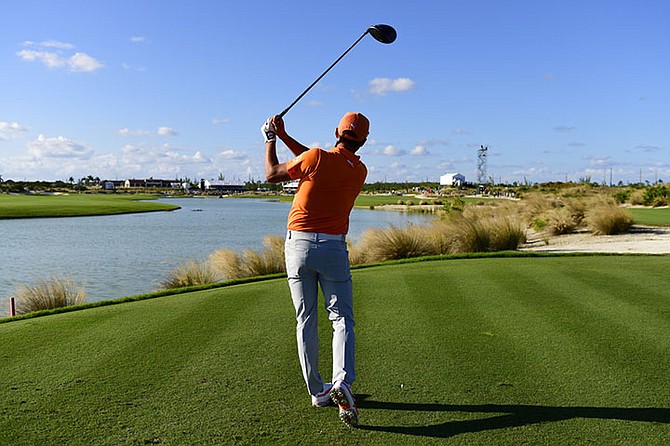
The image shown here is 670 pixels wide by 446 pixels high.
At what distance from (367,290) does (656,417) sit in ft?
16.0

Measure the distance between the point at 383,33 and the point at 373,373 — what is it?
10.5 ft

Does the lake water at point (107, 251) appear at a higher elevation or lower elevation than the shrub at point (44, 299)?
lower

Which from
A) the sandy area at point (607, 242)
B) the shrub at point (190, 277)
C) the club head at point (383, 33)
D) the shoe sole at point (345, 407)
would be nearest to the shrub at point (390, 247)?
the sandy area at point (607, 242)

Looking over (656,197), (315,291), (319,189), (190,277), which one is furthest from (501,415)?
(656,197)

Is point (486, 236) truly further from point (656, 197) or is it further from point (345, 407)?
point (656, 197)

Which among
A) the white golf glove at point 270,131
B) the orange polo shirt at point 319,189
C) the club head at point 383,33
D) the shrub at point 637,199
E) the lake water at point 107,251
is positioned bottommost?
the lake water at point 107,251

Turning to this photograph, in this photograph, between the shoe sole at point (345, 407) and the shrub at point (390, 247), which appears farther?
the shrub at point (390, 247)

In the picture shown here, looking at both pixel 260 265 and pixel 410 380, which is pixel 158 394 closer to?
pixel 410 380

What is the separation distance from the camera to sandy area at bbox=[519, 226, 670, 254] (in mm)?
17062

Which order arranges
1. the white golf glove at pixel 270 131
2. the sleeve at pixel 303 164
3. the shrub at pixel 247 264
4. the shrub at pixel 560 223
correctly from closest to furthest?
the sleeve at pixel 303 164 < the white golf glove at pixel 270 131 < the shrub at pixel 247 264 < the shrub at pixel 560 223

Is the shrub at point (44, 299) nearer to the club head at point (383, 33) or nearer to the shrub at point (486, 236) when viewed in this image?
the club head at point (383, 33)

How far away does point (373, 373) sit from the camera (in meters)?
5.13

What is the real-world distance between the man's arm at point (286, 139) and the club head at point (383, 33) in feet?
6.00

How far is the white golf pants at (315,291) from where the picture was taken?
4238 millimetres
